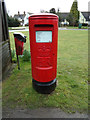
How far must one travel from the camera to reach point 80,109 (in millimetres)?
2102

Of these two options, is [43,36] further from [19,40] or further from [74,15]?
[74,15]

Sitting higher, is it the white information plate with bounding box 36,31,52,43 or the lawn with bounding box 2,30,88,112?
the white information plate with bounding box 36,31,52,43

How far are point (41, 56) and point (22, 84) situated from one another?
1153 millimetres

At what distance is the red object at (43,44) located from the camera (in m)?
2.04

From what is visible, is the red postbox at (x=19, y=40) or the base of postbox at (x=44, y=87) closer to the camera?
the base of postbox at (x=44, y=87)

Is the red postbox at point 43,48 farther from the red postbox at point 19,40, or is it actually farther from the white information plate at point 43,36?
the red postbox at point 19,40

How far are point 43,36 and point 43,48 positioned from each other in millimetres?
236

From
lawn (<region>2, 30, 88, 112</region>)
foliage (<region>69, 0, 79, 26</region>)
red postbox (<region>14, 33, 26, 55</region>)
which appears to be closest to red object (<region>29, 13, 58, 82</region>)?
lawn (<region>2, 30, 88, 112</region>)

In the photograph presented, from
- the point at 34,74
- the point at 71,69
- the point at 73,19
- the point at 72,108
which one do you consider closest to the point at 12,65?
the point at 34,74

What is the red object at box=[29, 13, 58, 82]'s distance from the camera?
2.04m

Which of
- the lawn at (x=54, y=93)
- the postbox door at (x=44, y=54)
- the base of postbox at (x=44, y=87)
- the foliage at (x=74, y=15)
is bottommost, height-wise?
the lawn at (x=54, y=93)

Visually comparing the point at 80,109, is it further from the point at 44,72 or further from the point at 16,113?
the point at 16,113

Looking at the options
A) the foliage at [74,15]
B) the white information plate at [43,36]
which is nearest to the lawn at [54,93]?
the white information plate at [43,36]

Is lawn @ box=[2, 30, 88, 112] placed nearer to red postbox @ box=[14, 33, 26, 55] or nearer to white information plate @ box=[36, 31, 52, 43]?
red postbox @ box=[14, 33, 26, 55]
